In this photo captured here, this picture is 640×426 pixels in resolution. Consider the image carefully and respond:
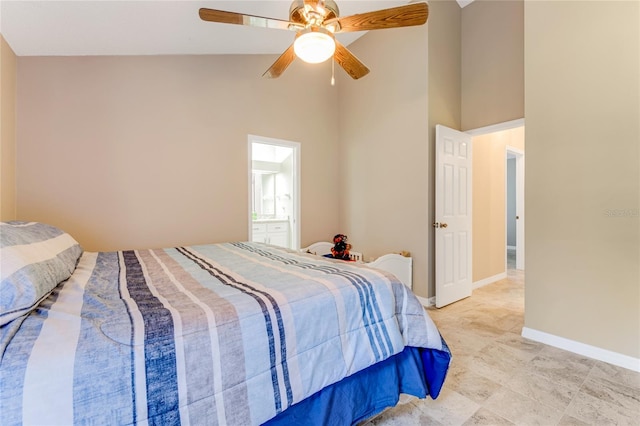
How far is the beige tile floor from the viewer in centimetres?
151

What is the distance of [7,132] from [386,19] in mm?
3060

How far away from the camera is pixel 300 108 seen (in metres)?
3.98

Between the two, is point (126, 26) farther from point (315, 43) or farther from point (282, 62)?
point (315, 43)

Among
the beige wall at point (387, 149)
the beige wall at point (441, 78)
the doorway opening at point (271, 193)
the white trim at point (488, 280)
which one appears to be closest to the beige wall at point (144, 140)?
the beige wall at point (387, 149)

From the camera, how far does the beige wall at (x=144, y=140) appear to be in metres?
2.51

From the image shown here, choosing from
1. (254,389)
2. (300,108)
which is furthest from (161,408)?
(300,108)

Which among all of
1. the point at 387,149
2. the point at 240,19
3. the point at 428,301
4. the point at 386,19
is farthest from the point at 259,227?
the point at 386,19

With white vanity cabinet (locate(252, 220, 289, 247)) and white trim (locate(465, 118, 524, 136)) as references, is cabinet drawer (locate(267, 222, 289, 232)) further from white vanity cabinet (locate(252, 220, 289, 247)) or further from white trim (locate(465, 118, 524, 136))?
white trim (locate(465, 118, 524, 136))

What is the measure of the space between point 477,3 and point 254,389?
455cm

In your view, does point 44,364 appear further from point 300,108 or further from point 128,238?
point 300,108

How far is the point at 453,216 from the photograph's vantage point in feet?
10.9

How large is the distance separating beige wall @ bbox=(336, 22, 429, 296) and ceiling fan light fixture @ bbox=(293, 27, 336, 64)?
1.77 metres

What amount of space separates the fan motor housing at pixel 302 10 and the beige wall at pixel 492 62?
7.81ft

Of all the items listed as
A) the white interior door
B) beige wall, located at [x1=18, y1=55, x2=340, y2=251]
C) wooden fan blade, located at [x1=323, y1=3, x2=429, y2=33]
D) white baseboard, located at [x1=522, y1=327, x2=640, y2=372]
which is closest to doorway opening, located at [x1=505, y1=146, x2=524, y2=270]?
the white interior door
